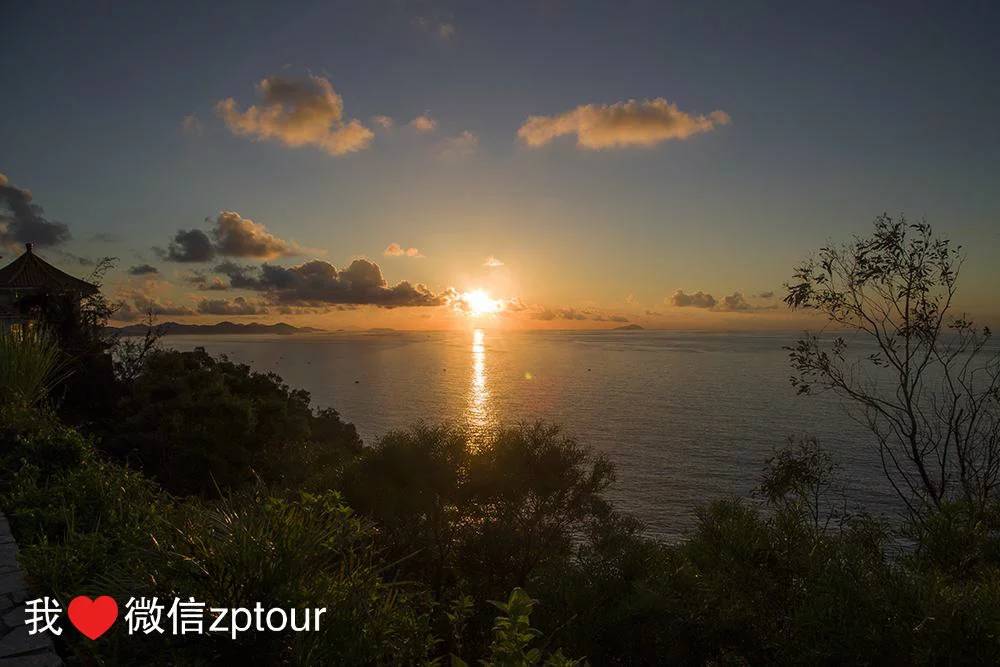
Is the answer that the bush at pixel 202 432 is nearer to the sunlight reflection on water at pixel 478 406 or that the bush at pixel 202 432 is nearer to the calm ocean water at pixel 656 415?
the calm ocean water at pixel 656 415

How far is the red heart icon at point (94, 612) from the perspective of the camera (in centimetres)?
335

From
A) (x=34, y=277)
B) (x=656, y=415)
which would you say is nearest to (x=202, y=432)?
(x=34, y=277)

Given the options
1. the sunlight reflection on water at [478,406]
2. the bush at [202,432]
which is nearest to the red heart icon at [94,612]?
the bush at [202,432]

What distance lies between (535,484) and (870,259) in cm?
1393

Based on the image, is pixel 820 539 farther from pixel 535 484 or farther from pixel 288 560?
pixel 535 484

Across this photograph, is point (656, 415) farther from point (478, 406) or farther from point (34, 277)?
point (34, 277)

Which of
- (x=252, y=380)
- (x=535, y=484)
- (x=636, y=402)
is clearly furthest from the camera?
(x=636, y=402)

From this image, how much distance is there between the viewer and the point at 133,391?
22.8 m

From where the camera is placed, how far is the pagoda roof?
82.3ft

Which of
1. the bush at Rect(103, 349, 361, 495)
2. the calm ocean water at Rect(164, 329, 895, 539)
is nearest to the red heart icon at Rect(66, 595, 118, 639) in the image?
the calm ocean water at Rect(164, 329, 895, 539)

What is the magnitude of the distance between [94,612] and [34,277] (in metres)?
30.1

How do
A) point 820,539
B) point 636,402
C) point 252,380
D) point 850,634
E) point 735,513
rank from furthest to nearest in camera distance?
point 636,402
point 252,380
point 735,513
point 820,539
point 850,634

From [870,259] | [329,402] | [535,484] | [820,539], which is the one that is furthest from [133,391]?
[329,402]

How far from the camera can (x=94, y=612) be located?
339 cm
